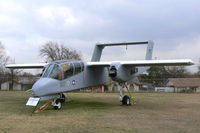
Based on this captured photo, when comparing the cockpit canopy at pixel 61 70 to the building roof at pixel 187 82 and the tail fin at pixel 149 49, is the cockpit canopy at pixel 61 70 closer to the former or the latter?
the tail fin at pixel 149 49

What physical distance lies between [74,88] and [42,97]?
2571 mm

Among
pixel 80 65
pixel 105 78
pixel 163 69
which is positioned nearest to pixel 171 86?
pixel 163 69

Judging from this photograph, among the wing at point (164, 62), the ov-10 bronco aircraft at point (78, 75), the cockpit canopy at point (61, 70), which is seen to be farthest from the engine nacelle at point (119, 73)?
the cockpit canopy at point (61, 70)

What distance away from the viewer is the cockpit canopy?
452 inches

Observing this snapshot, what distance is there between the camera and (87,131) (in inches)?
261

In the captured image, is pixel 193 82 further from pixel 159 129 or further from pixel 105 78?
pixel 159 129

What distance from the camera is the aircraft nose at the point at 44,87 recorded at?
34.1ft

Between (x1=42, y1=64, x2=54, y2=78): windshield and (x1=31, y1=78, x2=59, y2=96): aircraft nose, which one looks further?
(x1=42, y1=64, x2=54, y2=78): windshield

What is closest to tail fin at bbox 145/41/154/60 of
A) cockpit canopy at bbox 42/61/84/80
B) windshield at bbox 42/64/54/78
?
cockpit canopy at bbox 42/61/84/80

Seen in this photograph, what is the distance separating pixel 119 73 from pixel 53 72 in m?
4.13

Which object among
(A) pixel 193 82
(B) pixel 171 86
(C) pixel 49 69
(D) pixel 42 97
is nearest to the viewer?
(D) pixel 42 97

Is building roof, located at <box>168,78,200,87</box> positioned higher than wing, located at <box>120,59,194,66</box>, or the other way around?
wing, located at <box>120,59,194,66</box>

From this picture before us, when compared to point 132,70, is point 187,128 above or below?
below

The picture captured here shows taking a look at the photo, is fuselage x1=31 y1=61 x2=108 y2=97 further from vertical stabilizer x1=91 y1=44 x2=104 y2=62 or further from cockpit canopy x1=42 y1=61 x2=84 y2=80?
vertical stabilizer x1=91 y1=44 x2=104 y2=62
